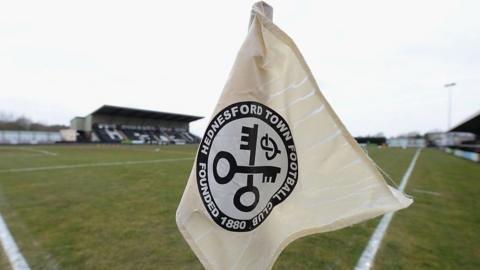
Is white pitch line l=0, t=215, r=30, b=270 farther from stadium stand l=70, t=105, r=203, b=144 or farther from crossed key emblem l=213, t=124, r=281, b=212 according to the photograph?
stadium stand l=70, t=105, r=203, b=144

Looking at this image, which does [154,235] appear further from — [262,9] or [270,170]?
[262,9]

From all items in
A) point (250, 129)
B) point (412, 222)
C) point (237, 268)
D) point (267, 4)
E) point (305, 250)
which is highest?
point (267, 4)

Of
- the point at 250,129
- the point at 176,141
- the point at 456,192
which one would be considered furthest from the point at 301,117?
the point at 176,141

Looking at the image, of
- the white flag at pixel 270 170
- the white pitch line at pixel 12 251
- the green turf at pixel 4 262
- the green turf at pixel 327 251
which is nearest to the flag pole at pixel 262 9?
the white flag at pixel 270 170

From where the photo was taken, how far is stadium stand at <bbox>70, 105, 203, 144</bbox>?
5712 centimetres

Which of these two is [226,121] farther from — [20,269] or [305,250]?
[20,269]

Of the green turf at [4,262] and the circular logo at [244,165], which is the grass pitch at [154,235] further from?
the circular logo at [244,165]

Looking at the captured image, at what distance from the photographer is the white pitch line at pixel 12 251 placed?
9.22 feet

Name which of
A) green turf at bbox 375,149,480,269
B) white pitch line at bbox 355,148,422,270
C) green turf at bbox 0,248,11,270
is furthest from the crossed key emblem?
green turf at bbox 0,248,11,270

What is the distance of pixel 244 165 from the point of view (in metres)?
1.30

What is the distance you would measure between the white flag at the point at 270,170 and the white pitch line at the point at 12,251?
3.02 m

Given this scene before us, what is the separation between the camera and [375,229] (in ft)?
13.6

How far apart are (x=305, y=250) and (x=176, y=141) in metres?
65.1

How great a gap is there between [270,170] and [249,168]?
142 mm
